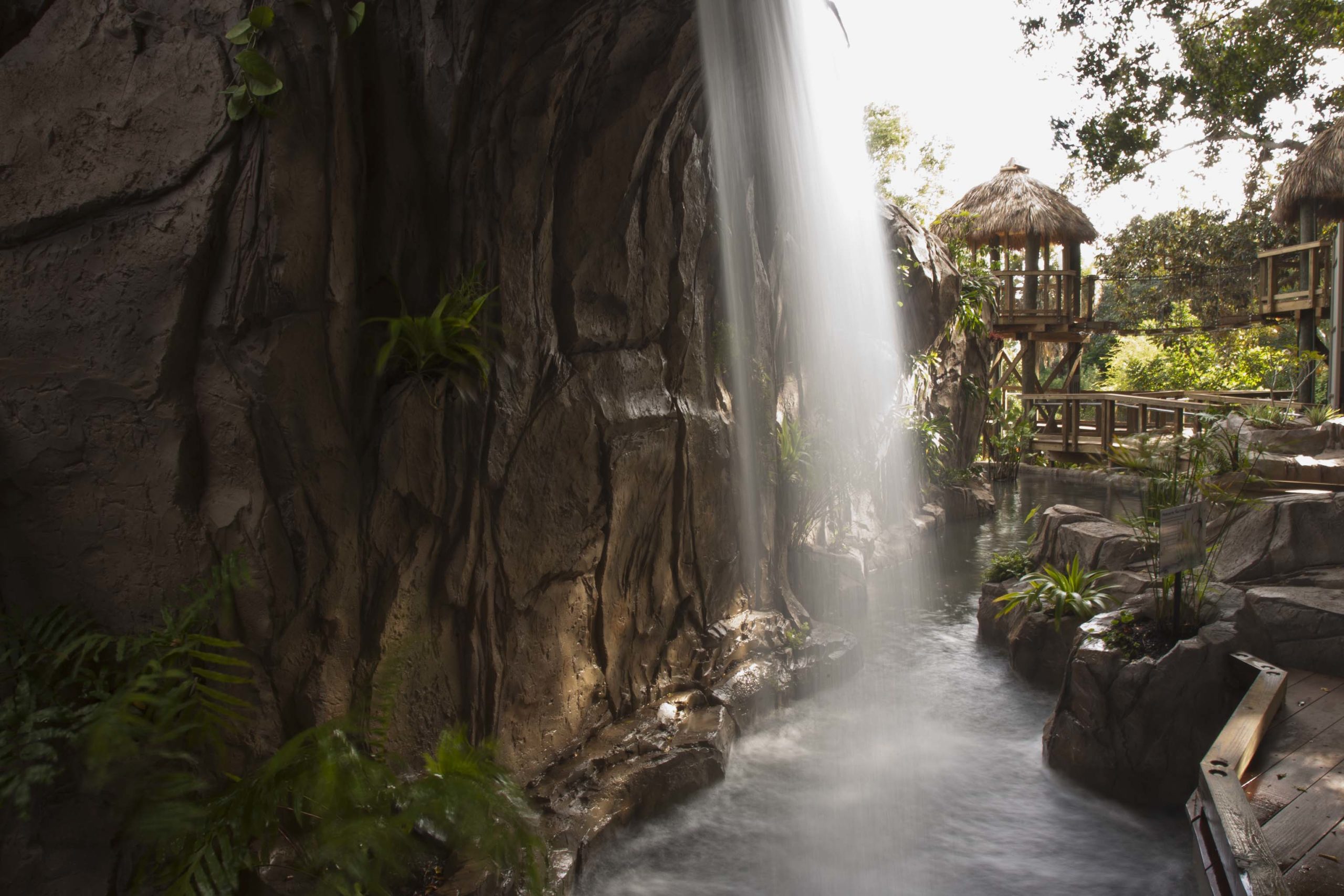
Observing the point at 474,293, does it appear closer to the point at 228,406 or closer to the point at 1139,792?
the point at 228,406

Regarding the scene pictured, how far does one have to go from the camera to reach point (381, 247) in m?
3.99

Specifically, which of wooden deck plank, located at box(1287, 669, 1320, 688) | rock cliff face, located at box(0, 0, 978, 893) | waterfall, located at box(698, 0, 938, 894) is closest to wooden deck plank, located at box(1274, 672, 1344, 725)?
wooden deck plank, located at box(1287, 669, 1320, 688)

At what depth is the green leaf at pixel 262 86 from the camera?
3236 mm

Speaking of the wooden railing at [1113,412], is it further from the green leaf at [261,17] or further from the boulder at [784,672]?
the green leaf at [261,17]

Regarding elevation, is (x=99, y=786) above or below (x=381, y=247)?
below

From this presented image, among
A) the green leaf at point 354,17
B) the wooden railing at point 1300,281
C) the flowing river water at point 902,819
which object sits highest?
the wooden railing at point 1300,281

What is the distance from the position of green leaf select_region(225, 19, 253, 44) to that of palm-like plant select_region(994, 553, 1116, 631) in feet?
18.9

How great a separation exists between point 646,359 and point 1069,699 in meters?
3.16

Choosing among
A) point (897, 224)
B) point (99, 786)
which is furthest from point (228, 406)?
point (897, 224)

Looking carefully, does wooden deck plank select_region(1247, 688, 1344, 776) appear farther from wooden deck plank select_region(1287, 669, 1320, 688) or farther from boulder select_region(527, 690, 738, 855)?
boulder select_region(527, 690, 738, 855)

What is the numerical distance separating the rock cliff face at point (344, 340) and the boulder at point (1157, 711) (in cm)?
257

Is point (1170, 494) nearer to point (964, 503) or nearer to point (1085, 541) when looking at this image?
point (1085, 541)

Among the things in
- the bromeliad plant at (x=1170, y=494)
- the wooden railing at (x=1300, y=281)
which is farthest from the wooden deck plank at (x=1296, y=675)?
the wooden railing at (x=1300, y=281)

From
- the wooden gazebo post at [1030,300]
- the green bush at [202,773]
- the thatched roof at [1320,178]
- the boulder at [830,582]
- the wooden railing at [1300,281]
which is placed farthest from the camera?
the wooden gazebo post at [1030,300]
